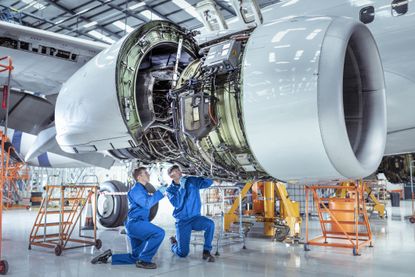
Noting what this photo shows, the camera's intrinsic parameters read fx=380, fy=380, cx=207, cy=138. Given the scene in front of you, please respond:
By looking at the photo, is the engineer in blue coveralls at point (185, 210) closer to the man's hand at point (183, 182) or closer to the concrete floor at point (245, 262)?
the man's hand at point (183, 182)

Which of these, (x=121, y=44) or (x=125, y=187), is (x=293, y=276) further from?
(x=125, y=187)

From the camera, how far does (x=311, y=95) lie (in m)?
2.04

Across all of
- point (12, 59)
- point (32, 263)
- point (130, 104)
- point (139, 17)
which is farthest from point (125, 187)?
point (139, 17)

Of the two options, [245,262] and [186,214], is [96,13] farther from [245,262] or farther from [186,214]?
[245,262]

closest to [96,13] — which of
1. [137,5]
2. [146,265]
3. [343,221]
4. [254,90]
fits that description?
[137,5]

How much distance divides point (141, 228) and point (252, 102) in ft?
10.6

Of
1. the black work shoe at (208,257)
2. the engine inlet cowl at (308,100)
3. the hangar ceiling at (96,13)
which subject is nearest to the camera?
the engine inlet cowl at (308,100)

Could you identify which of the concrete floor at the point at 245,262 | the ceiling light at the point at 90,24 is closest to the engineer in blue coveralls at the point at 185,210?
the concrete floor at the point at 245,262

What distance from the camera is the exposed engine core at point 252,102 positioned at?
2.09m

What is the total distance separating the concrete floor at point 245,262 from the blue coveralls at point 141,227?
18 centimetres

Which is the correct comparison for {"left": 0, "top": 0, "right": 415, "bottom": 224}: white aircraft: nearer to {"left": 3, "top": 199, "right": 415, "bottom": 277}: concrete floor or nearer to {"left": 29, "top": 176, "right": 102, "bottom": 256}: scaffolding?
{"left": 3, "top": 199, "right": 415, "bottom": 277}: concrete floor

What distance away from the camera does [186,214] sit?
5613 mm

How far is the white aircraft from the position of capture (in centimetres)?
211

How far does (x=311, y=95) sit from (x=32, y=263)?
14.8 feet
